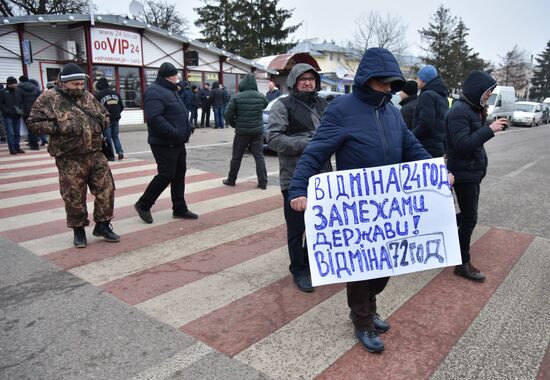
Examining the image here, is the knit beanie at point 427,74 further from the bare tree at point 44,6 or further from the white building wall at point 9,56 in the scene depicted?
the bare tree at point 44,6

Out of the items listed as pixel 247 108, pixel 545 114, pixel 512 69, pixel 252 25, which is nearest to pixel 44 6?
pixel 252 25

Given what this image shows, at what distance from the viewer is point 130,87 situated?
19516 millimetres

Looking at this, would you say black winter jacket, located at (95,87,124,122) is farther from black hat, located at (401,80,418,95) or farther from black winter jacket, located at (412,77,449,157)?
black winter jacket, located at (412,77,449,157)

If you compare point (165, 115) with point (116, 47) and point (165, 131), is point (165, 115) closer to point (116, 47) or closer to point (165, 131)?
point (165, 131)

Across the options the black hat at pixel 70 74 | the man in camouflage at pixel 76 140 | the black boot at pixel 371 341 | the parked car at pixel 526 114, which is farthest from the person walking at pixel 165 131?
the parked car at pixel 526 114

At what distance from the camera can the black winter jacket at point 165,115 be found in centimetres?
525

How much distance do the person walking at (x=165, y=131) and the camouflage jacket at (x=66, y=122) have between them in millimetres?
715

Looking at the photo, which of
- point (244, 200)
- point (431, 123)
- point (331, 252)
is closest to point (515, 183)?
point (431, 123)

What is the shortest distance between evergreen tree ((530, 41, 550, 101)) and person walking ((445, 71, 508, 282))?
86.0 meters

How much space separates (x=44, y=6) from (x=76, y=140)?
30021mm

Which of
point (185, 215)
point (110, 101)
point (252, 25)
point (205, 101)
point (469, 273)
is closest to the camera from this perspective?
point (469, 273)

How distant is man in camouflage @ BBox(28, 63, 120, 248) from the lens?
442 cm

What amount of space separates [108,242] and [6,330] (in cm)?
190

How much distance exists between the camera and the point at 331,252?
2828 mm
